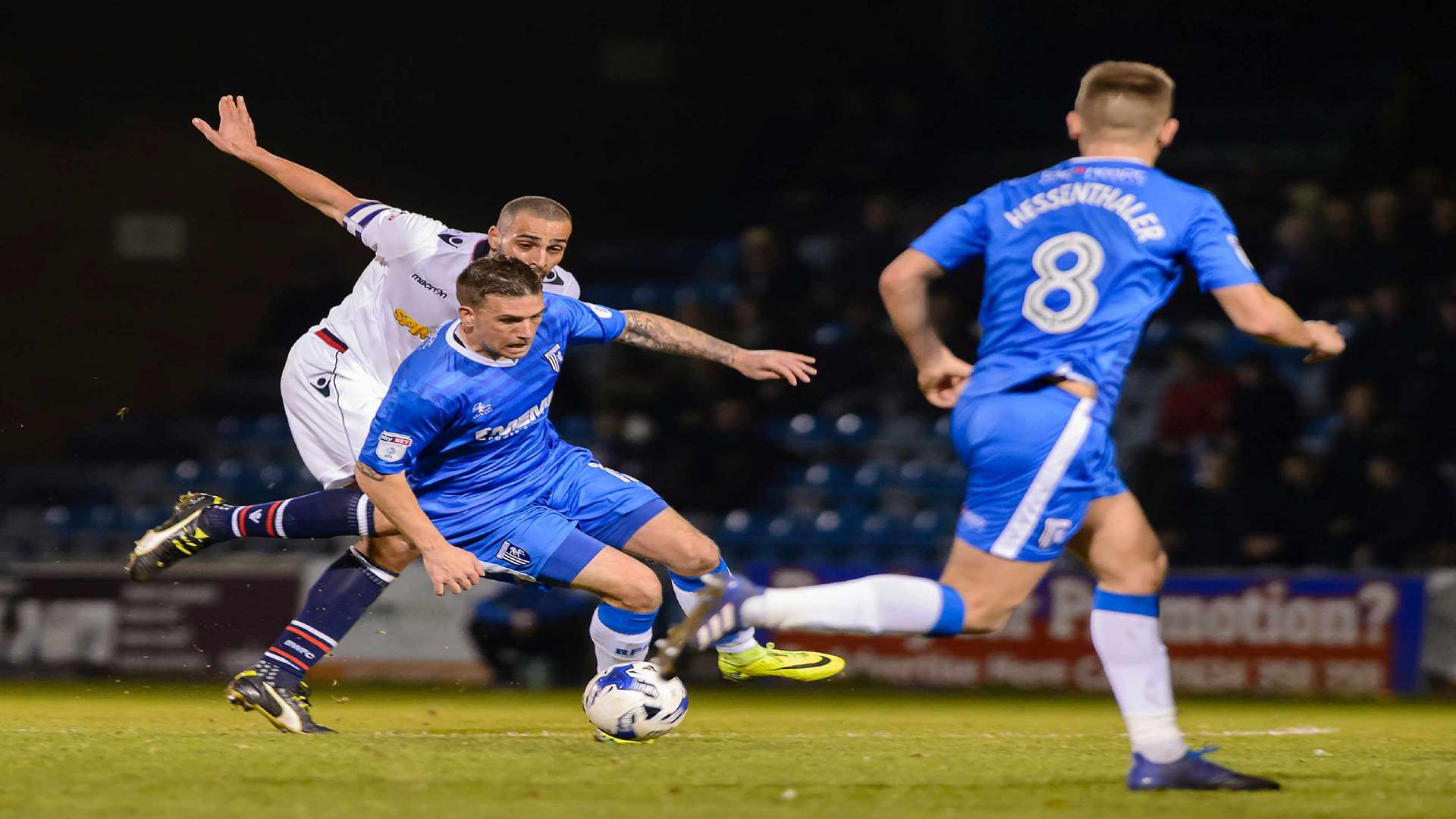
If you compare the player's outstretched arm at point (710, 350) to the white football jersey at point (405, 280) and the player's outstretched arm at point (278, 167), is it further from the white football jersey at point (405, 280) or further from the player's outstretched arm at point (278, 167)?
the player's outstretched arm at point (278, 167)

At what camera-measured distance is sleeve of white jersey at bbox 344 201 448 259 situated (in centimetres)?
729

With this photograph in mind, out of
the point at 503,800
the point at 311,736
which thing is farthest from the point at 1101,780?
the point at 311,736

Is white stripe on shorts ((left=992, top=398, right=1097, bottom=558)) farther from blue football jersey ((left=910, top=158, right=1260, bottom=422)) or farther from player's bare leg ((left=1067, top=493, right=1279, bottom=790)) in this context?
player's bare leg ((left=1067, top=493, right=1279, bottom=790))

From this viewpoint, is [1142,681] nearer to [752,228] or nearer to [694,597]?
[694,597]

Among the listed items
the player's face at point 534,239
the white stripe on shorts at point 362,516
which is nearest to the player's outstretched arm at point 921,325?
the player's face at point 534,239

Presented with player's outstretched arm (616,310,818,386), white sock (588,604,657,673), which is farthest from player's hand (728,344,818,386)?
white sock (588,604,657,673)

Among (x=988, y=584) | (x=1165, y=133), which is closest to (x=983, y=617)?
(x=988, y=584)

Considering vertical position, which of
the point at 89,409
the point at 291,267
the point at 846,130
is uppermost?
the point at 846,130

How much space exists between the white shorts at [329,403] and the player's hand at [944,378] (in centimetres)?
299

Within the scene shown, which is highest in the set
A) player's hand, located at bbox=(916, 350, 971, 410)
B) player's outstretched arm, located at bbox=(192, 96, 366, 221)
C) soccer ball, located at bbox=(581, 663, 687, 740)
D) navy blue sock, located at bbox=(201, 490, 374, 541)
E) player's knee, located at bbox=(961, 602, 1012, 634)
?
player's outstretched arm, located at bbox=(192, 96, 366, 221)

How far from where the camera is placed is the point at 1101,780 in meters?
5.30

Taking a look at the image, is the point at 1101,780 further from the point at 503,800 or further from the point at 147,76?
the point at 147,76

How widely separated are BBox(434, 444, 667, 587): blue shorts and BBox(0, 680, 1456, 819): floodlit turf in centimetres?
63

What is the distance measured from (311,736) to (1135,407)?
31.1ft
